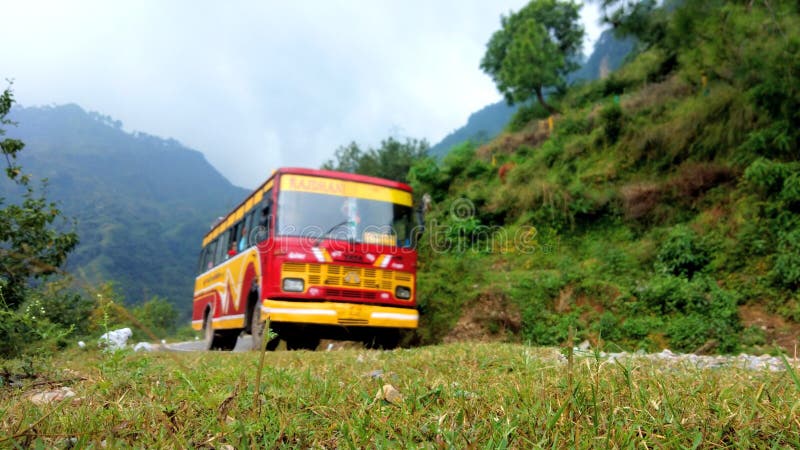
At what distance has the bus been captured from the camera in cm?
841

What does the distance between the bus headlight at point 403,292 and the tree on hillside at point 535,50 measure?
24216 mm

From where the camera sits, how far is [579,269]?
11.1 m

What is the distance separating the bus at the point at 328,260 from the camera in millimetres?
8414

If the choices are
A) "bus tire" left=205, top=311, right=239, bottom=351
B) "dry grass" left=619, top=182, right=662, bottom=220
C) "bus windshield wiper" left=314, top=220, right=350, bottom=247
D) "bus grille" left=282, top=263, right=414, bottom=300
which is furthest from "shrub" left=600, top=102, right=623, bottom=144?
"bus tire" left=205, top=311, right=239, bottom=351

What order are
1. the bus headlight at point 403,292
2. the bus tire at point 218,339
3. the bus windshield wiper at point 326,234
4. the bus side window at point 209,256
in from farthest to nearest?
1. the bus side window at point 209,256
2. the bus tire at point 218,339
3. the bus headlight at point 403,292
4. the bus windshield wiper at point 326,234

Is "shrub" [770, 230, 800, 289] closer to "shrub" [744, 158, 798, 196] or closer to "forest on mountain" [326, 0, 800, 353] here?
"forest on mountain" [326, 0, 800, 353]

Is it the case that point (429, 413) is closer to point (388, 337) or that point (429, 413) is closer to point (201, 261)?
point (388, 337)

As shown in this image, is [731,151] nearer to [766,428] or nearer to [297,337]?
[297,337]

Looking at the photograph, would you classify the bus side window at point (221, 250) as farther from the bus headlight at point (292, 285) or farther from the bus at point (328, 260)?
the bus headlight at point (292, 285)

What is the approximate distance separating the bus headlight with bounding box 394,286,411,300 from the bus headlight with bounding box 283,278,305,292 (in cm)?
171

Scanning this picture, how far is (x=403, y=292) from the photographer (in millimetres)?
9336

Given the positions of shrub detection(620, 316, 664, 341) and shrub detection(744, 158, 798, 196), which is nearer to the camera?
shrub detection(620, 316, 664, 341)

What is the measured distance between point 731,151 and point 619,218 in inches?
116

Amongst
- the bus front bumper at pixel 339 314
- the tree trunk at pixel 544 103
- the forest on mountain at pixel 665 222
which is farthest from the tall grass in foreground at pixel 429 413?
the tree trunk at pixel 544 103
